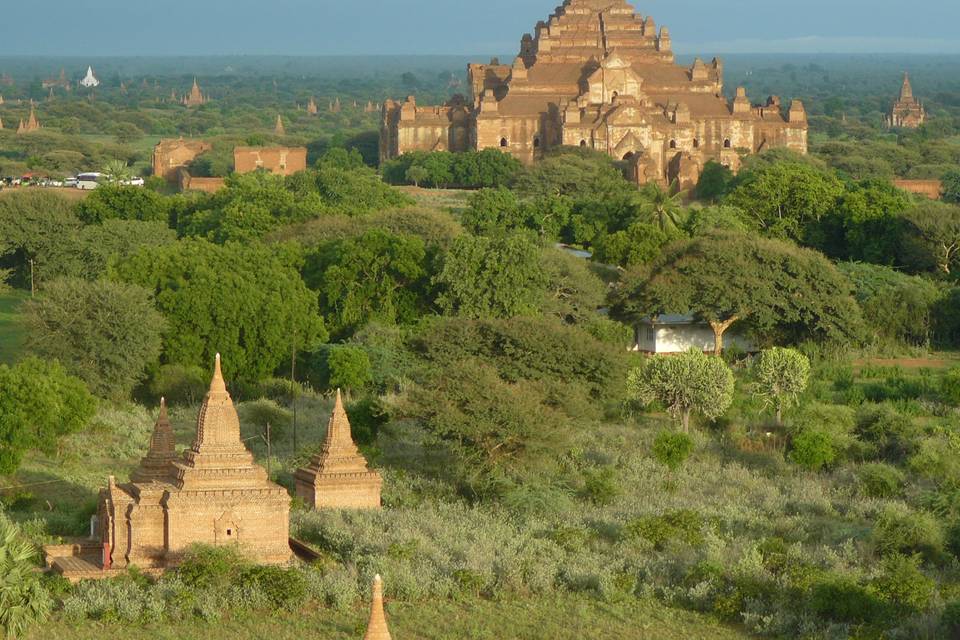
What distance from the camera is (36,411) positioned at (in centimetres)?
3578

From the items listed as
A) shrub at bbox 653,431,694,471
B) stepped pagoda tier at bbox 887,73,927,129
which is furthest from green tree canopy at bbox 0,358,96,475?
stepped pagoda tier at bbox 887,73,927,129

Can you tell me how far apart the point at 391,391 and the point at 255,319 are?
4096mm

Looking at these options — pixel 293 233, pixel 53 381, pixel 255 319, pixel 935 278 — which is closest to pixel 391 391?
pixel 255 319

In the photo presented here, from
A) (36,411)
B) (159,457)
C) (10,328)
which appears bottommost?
(10,328)

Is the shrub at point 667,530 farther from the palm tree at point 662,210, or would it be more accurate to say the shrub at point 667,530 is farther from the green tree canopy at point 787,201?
the green tree canopy at point 787,201

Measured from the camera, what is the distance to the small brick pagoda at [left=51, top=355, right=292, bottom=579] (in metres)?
28.6

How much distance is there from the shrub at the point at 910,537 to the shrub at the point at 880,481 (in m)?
3.03

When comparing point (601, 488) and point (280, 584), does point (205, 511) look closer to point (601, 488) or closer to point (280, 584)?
point (280, 584)

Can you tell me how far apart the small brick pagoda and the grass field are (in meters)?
15.3

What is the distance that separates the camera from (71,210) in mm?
63281

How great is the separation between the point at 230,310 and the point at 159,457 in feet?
45.2

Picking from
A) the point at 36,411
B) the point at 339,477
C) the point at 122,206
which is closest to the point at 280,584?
the point at 339,477

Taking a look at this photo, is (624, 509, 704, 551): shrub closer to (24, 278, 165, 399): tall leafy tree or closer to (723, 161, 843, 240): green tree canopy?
(24, 278, 165, 399): tall leafy tree

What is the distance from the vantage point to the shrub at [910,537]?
30094 mm
